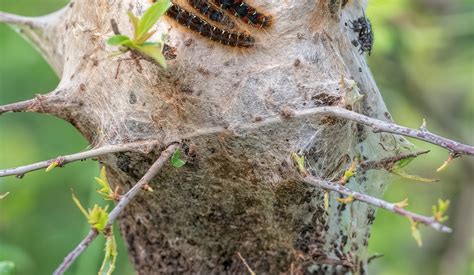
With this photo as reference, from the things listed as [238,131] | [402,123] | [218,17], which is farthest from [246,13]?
[402,123]

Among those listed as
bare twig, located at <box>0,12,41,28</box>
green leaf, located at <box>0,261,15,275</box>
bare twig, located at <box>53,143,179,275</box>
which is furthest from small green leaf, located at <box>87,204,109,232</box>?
bare twig, located at <box>0,12,41,28</box>

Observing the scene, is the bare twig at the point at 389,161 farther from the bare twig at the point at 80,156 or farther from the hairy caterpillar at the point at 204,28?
the bare twig at the point at 80,156

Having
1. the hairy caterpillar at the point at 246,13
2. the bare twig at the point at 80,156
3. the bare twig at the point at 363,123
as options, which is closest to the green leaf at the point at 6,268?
the bare twig at the point at 80,156

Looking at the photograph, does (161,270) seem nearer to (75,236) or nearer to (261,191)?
(261,191)

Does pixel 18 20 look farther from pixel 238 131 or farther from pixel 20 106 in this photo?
pixel 238 131

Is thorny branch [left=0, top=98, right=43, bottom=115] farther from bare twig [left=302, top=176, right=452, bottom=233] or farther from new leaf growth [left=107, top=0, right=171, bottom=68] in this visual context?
bare twig [left=302, top=176, right=452, bottom=233]

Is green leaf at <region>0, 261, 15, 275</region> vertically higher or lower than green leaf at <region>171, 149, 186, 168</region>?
lower
